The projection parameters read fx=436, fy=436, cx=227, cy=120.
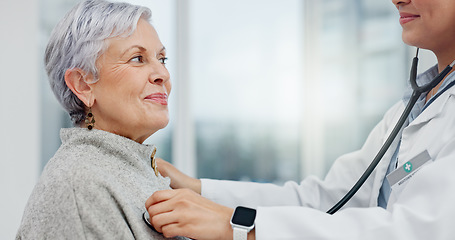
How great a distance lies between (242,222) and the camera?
900mm

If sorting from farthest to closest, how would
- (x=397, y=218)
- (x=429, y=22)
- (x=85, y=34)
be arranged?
(x=429, y=22) < (x=85, y=34) < (x=397, y=218)

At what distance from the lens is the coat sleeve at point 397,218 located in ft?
2.71

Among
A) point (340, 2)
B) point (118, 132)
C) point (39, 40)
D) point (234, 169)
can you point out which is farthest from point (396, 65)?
point (118, 132)

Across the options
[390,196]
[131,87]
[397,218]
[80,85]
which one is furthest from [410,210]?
[80,85]

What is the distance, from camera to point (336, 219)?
0.91 meters

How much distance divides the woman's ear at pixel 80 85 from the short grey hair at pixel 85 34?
2cm

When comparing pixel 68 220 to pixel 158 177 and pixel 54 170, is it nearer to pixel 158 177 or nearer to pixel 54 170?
pixel 54 170

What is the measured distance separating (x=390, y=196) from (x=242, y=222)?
46cm

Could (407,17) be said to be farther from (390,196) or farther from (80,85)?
(80,85)

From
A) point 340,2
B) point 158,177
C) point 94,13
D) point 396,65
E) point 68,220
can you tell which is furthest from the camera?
point 340,2

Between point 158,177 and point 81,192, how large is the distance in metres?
0.30

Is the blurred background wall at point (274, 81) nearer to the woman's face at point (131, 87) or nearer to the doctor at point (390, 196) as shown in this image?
the doctor at point (390, 196)

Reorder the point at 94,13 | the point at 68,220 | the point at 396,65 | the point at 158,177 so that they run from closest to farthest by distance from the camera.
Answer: the point at 68,220 < the point at 94,13 < the point at 158,177 < the point at 396,65

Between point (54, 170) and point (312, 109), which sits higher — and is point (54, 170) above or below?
above
